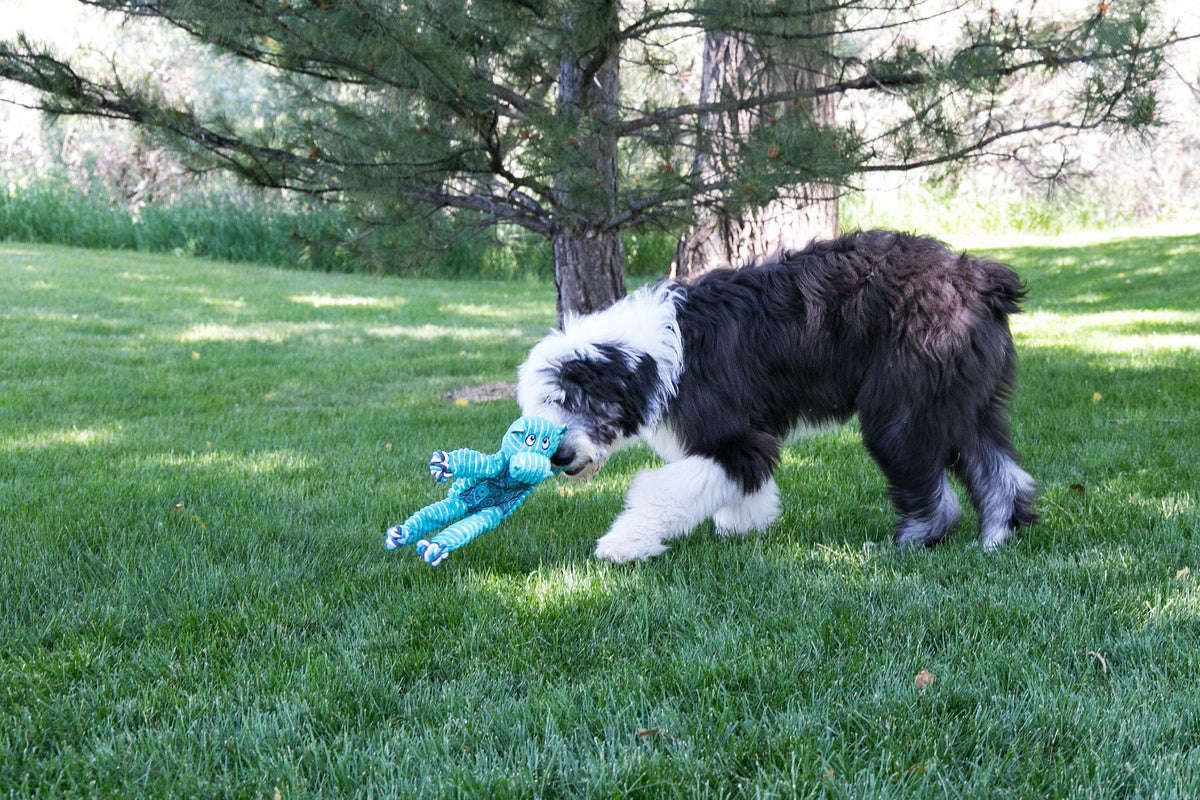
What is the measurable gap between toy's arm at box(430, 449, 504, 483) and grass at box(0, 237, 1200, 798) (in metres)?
0.37

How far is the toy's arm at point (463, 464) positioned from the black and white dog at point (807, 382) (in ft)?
0.95

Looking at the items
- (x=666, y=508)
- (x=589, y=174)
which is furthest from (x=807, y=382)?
(x=589, y=174)

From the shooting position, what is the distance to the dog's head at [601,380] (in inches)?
152

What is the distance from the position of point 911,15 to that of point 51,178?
19530 mm

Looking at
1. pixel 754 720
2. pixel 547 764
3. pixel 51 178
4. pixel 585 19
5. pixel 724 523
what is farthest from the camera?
pixel 51 178

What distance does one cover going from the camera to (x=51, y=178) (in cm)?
2006

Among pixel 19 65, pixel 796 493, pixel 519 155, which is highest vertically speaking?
pixel 19 65

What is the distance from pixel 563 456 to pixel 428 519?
22.8 inches

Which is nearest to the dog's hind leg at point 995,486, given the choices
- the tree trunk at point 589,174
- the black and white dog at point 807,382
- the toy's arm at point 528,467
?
the black and white dog at point 807,382

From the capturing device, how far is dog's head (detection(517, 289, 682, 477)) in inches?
152

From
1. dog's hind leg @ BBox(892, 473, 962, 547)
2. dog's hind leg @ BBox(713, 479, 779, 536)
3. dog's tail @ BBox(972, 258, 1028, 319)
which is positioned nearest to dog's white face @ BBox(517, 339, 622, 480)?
dog's hind leg @ BBox(713, 479, 779, 536)

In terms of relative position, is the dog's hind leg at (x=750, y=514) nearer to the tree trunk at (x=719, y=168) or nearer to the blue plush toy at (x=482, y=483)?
the blue plush toy at (x=482, y=483)

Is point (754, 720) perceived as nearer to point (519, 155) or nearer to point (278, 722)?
point (278, 722)

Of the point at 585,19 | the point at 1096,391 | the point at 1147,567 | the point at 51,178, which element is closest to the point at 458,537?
the point at 1147,567
